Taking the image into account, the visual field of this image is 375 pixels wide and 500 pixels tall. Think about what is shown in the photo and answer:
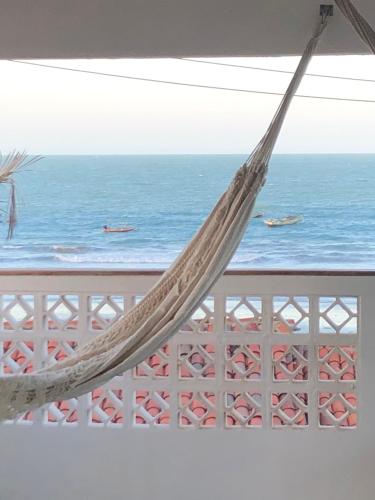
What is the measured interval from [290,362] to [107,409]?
26.2 inches

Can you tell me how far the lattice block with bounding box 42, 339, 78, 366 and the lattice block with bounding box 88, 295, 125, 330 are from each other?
0.11 metres

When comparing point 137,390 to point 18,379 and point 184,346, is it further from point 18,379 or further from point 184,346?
point 18,379

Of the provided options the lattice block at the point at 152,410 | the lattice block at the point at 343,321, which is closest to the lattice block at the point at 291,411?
the lattice block at the point at 343,321

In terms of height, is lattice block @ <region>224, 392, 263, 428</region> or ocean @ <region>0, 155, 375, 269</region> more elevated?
→ ocean @ <region>0, 155, 375, 269</region>

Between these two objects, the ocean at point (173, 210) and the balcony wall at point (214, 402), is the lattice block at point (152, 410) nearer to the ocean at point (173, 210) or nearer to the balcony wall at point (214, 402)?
the balcony wall at point (214, 402)

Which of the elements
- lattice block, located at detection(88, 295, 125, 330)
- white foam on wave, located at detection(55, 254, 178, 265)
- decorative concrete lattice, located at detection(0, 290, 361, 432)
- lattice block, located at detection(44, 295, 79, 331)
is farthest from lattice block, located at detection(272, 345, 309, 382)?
white foam on wave, located at detection(55, 254, 178, 265)

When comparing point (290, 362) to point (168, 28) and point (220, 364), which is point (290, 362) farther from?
point (168, 28)

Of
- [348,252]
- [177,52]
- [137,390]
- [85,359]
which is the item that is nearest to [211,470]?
[137,390]

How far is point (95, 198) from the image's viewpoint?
7965mm

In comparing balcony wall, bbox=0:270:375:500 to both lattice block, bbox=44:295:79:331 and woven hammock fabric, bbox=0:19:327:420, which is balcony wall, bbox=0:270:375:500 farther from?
woven hammock fabric, bbox=0:19:327:420

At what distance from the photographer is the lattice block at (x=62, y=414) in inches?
89.7

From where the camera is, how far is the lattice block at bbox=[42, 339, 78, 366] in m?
2.28

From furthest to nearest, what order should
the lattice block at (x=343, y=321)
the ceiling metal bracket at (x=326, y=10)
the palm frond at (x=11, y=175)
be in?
1. the palm frond at (x=11, y=175)
2. the lattice block at (x=343, y=321)
3. the ceiling metal bracket at (x=326, y=10)

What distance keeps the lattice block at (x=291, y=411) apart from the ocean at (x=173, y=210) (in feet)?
16.0
